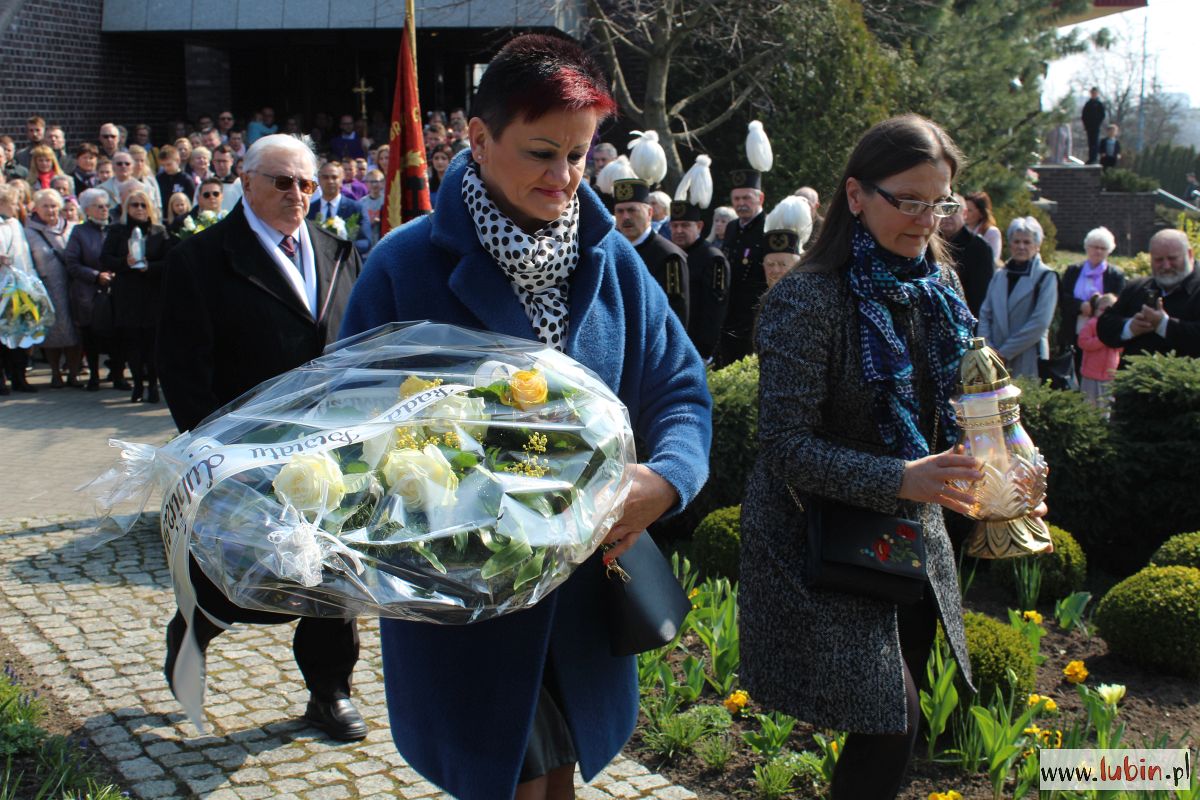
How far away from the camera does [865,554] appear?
2754mm

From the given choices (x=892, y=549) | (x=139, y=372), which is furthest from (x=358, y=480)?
(x=139, y=372)

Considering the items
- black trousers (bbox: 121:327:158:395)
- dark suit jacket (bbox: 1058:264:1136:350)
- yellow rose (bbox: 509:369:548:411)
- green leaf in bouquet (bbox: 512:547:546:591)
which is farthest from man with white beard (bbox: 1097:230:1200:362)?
black trousers (bbox: 121:327:158:395)

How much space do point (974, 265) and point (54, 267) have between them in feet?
29.6

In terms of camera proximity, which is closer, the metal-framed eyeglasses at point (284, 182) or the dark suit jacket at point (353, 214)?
the metal-framed eyeglasses at point (284, 182)

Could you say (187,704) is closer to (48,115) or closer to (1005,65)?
(1005,65)

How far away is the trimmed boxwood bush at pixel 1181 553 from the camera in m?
5.20

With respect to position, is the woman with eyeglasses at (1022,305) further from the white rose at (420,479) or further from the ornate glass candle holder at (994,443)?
the white rose at (420,479)

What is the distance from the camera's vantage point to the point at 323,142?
841 inches

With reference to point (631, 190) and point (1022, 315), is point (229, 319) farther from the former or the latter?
point (1022, 315)

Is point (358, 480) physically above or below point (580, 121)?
below

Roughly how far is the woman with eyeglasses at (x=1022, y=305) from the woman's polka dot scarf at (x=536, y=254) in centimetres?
697

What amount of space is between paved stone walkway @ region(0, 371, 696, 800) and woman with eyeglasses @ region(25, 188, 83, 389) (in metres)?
4.99

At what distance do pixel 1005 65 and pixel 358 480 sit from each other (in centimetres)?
1686

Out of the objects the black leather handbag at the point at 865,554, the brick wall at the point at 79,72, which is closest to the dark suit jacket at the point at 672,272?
the black leather handbag at the point at 865,554
